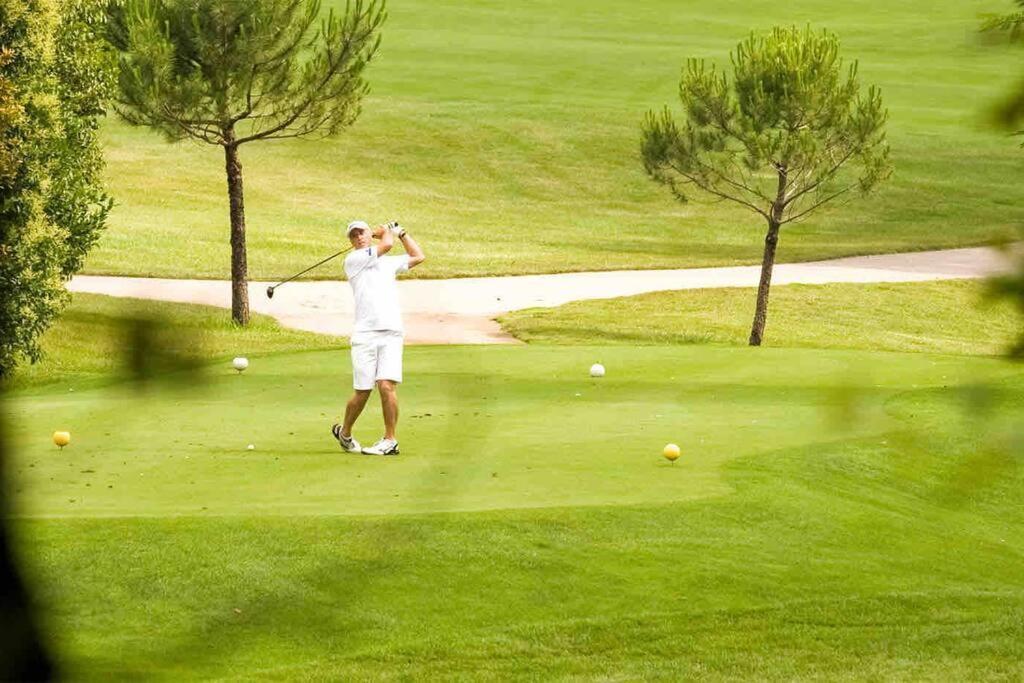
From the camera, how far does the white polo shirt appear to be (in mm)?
11695

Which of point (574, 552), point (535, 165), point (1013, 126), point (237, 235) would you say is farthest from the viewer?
point (535, 165)

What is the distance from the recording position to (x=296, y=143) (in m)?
50.8

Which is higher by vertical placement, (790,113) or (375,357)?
(790,113)

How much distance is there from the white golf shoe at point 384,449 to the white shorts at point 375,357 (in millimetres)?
766

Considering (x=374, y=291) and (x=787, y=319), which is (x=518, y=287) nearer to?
(x=787, y=319)

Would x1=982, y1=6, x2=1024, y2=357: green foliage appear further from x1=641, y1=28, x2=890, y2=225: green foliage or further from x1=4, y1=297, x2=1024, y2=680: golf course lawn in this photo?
x1=641, y1=28, x2=890, y2=225: green foliage

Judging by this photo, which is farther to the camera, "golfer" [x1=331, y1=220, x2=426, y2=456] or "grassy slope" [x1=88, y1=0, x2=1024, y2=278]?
"grassy slope" [x1=88, y1=0, x2=1024, y2=278]

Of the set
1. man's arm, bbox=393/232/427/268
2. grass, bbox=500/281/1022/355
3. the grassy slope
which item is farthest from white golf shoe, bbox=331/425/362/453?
the grassy slope

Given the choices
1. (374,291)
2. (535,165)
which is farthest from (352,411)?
(535,165)

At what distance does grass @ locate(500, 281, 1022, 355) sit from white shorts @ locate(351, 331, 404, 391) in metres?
13.9

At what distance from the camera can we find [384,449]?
1099cm

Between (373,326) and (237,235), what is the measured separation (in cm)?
1410

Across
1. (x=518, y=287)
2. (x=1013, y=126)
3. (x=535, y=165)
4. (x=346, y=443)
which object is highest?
(x=1013, y=126)

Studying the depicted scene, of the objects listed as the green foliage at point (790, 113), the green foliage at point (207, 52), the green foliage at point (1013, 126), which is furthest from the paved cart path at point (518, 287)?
the green foliage at point (1013, 126)
